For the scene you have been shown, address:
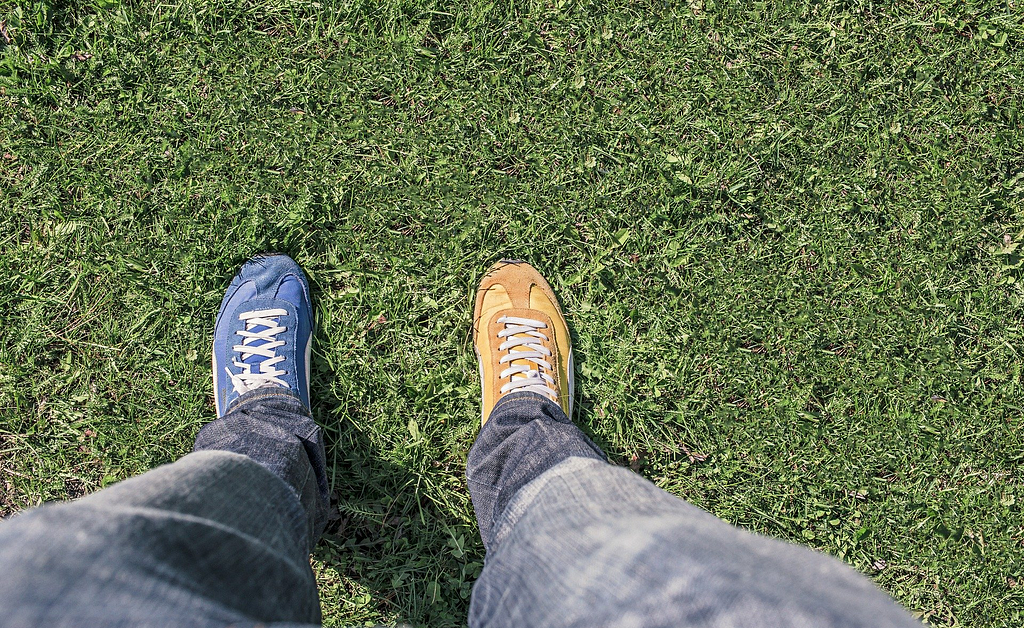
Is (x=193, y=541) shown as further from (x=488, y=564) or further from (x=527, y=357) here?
(x=527, y=357)

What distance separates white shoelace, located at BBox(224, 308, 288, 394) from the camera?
2379mm

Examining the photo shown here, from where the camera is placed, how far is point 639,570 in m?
1.20

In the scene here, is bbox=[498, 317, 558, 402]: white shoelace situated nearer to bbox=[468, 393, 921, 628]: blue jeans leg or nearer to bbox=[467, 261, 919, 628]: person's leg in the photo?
bbox=[467, 261, 919, 628]: person's leg

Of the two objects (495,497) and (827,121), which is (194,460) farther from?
(827,121)

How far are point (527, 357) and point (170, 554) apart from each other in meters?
1.56

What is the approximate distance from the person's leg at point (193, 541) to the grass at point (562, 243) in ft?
1.62

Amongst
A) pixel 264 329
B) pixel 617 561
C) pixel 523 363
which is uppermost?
pixel 617 561

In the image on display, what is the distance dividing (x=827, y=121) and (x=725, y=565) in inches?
83.7

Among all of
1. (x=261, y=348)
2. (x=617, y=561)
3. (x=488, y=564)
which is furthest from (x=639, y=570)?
(x=261, y=348)

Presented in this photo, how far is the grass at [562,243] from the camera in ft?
7.91

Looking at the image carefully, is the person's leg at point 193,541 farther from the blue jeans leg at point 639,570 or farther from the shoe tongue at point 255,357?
the blue jeans leg at point 639,570

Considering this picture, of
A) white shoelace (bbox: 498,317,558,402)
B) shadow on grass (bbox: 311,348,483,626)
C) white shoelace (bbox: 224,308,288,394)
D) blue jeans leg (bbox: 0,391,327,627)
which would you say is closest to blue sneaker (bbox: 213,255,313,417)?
white shoelace (bbox: 224,308,288,394)

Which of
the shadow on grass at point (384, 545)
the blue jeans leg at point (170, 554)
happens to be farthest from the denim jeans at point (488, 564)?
the shadow on grass at point (384, 545)

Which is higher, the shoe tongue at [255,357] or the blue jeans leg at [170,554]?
the blue jeans leg at [170,554]
